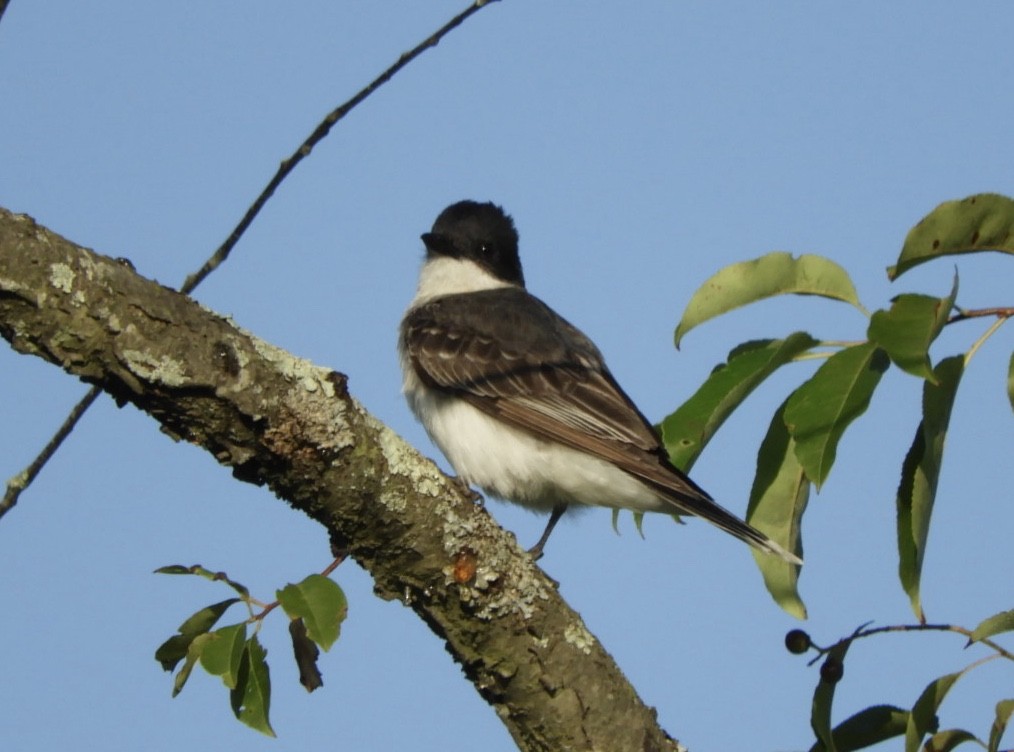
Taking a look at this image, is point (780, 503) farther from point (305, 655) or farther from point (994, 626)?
point (305, 655)

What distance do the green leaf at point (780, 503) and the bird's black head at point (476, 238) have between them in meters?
4.58

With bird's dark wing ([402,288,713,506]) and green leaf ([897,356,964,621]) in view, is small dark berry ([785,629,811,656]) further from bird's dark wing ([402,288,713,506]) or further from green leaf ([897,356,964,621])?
bird's dark wing ([402,288,713,506])

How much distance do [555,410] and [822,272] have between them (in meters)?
2.61

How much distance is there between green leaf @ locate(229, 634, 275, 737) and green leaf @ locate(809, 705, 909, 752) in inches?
57.6

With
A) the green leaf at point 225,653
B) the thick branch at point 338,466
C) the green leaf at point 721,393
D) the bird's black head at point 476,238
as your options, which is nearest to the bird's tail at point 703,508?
the green leaf at point 721,393

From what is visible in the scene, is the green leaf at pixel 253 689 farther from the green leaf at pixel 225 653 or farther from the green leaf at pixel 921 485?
the green leaf at pixel 921 485

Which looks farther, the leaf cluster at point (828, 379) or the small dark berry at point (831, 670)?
the small dark berry at point (831, 670)

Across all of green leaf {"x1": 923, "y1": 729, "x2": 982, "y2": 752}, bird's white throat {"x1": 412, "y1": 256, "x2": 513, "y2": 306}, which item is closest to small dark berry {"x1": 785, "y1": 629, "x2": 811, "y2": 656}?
green leaf {"x1": 923, "y1": 729, "x2": 982, "y2": 752}

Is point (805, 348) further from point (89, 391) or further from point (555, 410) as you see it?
point (555, 410)

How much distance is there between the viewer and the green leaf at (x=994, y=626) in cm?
293

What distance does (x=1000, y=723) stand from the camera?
290 cm

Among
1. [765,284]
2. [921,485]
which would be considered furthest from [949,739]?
[765,284]

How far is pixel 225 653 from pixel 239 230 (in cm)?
95

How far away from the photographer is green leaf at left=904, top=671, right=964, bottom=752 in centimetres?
304
